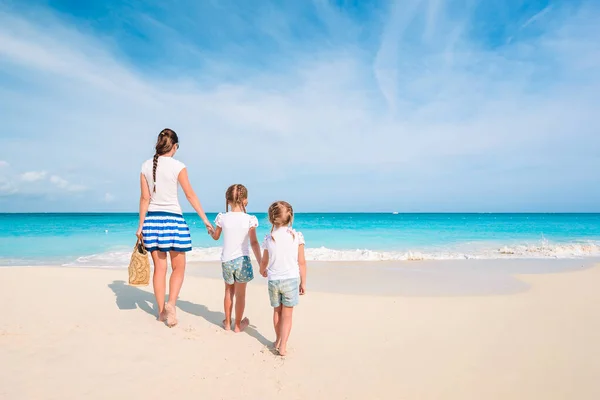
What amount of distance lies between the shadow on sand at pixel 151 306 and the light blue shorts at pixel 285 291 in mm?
612

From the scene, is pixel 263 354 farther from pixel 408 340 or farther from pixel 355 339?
pixel 408 340


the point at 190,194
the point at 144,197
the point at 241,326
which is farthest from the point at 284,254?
the point at 144,197

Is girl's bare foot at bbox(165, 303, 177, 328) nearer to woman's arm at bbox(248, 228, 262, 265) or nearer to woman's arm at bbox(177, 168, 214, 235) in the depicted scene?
woman's arm at bbox(177, 168, 214, 235)

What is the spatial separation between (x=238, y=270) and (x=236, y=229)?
0.44 metres

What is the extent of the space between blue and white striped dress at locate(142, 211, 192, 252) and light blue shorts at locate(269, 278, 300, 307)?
3.68 ft

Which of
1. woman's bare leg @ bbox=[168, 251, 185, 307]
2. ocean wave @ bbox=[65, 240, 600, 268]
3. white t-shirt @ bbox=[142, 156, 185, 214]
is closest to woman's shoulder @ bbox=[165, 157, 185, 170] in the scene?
white t-shirt @ bbox=[142, 156, 185, 214]

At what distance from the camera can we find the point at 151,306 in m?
5.04

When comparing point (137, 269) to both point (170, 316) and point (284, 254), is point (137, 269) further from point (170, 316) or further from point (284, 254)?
point (284, 254)

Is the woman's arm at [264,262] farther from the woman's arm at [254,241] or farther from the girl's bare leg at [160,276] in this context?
the girl's bare leg at [160,276]

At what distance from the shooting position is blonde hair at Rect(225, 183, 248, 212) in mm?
3975

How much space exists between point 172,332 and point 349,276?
5004 millimetres

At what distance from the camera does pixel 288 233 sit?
142 inches

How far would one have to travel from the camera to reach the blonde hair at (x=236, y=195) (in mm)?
3975

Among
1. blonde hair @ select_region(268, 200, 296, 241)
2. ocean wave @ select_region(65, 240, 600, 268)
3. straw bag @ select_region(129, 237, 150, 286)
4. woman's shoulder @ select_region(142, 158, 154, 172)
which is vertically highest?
woman's shoulder @ select_region(142, 158, 154, 172)
